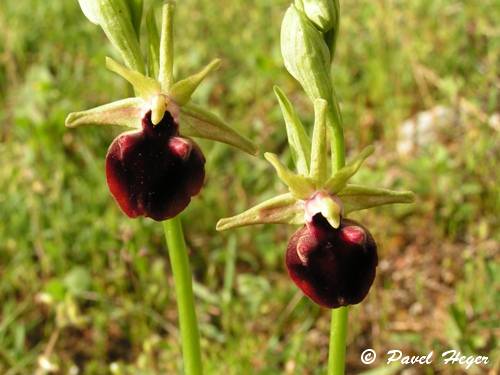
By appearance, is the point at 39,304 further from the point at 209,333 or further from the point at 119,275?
the point at 209,333

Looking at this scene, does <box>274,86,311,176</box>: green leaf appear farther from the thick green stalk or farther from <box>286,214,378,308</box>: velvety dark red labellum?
<box>286,214,378,308</box>: velvety dark red labellum

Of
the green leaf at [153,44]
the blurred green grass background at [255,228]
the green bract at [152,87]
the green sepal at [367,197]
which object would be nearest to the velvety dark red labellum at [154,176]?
the green bract at [152,87]

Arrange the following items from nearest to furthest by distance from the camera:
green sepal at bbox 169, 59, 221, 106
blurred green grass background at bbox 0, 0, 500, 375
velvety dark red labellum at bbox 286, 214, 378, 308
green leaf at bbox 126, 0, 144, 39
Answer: velvety dark red labellum at bbox 286, 214, 378, 308
green sepal at bbox 169, 59, 221, 106
green leaf at bbox 126, 0, 144, 39
blurred green grass background at bbox 0, 0, 500, 375

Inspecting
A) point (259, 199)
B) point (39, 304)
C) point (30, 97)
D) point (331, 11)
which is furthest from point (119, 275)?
point (331, 11)

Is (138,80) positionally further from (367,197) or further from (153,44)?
(367,197)

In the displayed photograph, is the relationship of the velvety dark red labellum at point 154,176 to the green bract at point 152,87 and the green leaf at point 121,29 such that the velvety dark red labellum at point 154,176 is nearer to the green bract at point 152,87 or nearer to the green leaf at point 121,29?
the green bract at point 152,87

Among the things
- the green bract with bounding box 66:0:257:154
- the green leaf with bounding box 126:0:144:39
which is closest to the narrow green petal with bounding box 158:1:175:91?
the green bract with bounding box 66:0:257:154

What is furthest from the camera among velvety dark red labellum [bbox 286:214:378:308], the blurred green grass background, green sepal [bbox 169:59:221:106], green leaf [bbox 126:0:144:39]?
the blurred green grass background
